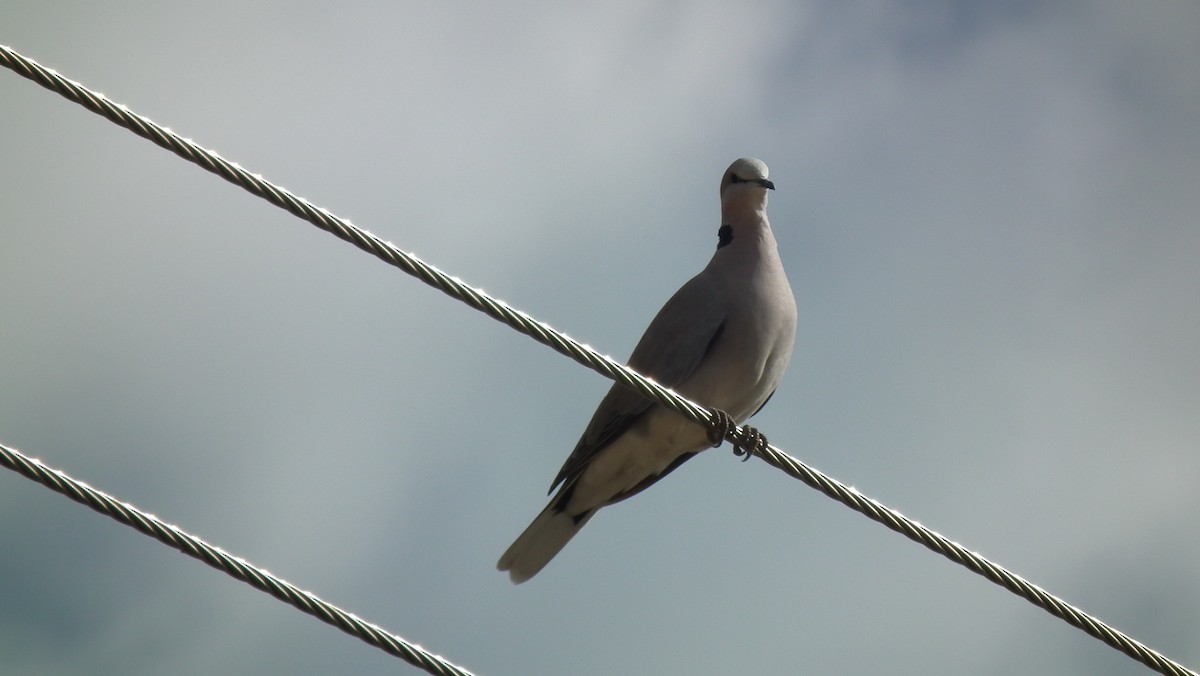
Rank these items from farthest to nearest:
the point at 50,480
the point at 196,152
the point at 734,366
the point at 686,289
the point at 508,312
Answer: the point at 686,289, the point at 734,366, the point at 508,312, the point at 196,152, the point at 50,480

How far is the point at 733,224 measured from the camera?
6.20m

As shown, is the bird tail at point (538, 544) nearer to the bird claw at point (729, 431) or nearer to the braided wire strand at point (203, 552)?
the bird claw at point (729, 431)

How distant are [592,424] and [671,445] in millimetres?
349

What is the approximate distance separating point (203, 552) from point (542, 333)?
91 cm

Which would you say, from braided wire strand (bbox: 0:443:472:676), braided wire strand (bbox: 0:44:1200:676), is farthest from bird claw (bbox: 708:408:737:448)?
braided wire strand (bbox: 0:443:472:676)

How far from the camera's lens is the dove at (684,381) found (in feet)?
18.5

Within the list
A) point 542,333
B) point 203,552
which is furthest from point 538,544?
point 203,552

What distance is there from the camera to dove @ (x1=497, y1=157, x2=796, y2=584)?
18.5ft

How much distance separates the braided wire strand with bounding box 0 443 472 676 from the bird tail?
2.80 metres

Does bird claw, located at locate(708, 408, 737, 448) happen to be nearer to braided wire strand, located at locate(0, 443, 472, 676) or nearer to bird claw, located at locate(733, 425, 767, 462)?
bird claw, located at locate(733, 425, 767, 462)

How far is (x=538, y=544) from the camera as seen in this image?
5.83 meters

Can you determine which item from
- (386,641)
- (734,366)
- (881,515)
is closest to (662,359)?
(734,366)

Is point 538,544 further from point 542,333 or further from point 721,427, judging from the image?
point 542,333

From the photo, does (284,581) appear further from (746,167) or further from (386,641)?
(746,167)
